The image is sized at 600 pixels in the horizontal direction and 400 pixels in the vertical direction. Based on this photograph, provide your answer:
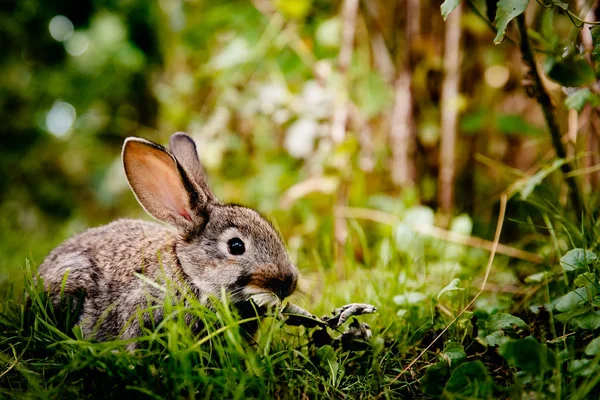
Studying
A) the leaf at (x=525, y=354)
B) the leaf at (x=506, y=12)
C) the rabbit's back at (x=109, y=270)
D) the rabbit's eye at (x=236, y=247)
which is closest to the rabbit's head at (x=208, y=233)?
the rabbit's eye at (x=236, y=247)

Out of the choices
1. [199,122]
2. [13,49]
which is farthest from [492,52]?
[13,49]

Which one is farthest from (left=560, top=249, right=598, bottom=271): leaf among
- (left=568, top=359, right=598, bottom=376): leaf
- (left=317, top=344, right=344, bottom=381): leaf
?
(left=317, top=344, right=344, bottom=381): leaf

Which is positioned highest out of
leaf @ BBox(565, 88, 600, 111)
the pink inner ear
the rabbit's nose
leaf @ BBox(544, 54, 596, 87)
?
the pink inner ear

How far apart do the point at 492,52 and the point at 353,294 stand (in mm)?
3016

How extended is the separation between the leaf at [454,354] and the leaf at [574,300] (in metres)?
0.41

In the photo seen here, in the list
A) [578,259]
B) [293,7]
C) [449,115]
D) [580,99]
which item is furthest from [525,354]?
[293,7]

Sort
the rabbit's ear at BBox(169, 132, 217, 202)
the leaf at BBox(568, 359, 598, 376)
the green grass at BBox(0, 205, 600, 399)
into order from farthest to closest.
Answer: the rabbit's ear at BBox(169, 132, 217, 202), the green grass at BBox(0, 205, 600, 399), the leaf at BBox(568, 359, 598, 376)

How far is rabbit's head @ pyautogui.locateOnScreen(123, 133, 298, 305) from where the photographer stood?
258cm

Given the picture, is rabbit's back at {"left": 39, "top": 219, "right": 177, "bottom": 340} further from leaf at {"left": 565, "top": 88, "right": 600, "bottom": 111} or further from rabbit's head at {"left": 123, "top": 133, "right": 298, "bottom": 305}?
leaf at {"left": 565, "top": 88, "right": 600, "bottom": 111}

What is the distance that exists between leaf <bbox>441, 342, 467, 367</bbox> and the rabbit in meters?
0.85

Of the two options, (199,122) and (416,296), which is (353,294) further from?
(199,122)

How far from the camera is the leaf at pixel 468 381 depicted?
1.79m

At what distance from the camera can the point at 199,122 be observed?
5.36 metres

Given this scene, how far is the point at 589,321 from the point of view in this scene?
194 centimetres
